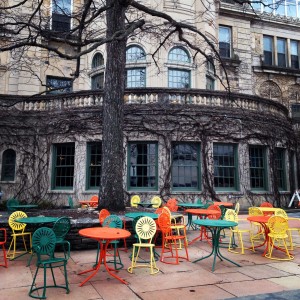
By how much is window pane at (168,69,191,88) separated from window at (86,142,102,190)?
5.97 m

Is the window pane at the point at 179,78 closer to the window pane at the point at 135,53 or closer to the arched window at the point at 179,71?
the arched window at the point at 179,71

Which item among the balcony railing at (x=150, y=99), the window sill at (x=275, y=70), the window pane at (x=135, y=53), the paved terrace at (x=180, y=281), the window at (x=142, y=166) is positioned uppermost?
the window sill at (x=275, y=70)

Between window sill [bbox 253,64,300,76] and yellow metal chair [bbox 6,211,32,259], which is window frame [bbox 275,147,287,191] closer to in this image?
window sill [bbox 253,64,300,76]

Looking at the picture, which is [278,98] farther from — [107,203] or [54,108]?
[107,203]

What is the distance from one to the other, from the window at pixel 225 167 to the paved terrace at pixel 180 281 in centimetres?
841

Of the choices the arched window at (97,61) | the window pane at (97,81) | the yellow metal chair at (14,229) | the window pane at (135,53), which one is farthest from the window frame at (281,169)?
the yellow metal chair at (14,229)

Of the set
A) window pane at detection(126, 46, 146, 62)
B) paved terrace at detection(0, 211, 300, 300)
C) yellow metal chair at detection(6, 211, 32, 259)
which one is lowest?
paved terrace at detection(0, 211, 300, 300)

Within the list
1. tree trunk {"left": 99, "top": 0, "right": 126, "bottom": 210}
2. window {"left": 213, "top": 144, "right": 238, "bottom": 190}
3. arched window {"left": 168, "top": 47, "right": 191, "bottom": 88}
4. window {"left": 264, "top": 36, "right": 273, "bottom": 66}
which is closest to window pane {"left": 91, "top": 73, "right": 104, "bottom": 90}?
arched window {"left": 168, "top": 47, "right": 191, "bottom": 88}

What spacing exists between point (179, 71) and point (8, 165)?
10.6 meters

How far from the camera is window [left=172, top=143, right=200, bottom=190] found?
1463 centimetres

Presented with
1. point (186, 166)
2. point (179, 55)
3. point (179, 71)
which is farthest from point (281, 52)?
point (186, 166)

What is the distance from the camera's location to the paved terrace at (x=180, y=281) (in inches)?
179

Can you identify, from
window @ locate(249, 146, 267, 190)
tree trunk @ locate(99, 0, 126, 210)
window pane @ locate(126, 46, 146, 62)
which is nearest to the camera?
tree trunk @ locate(99, 0, 126, 210)

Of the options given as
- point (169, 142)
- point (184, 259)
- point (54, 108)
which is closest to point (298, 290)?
point (184, 259)
